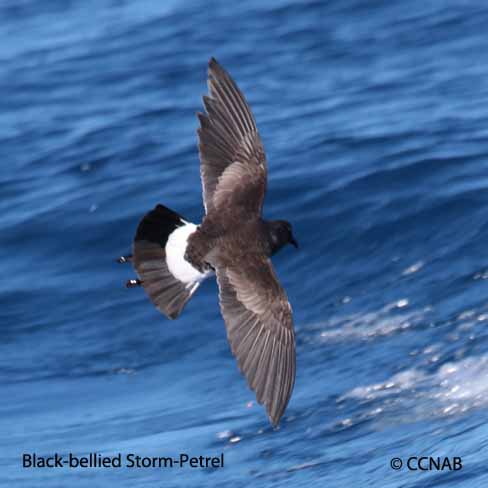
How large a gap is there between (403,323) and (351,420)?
119 cm

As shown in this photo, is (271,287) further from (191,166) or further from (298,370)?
(191,166)

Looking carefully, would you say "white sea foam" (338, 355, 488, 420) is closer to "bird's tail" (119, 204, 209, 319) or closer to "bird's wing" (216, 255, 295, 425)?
"bird's wing" (216, 255, 295, 425)

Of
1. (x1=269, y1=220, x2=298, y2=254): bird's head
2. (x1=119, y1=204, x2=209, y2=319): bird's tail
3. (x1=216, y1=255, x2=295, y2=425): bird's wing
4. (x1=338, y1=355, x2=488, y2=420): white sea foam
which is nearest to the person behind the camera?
(x1=216, y1=255, x2=295, y2=425): bird's wing

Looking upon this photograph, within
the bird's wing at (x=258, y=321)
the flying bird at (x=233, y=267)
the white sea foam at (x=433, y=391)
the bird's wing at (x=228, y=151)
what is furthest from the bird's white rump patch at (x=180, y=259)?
the white sea foam at (x=433, y=391)

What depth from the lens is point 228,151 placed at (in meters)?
6.47

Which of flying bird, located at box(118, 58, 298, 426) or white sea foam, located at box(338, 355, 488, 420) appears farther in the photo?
white sea foam, located at box(338, 355, 488, 420)

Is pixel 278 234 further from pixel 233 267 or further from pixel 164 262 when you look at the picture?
pixel 164 262

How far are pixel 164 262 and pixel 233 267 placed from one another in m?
0.33

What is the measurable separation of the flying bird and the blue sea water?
42.3 inches

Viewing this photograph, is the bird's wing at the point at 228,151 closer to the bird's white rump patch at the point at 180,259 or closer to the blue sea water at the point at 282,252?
the bird's white rump patch at the point at 180,259

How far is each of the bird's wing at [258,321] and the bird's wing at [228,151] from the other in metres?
0.43

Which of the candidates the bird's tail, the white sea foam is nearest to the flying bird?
the bird's tail

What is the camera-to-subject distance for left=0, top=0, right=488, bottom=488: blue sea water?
281 inches

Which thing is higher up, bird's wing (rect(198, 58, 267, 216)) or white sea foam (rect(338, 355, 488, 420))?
bird's wing (rect(198, 58, 267, 216))
